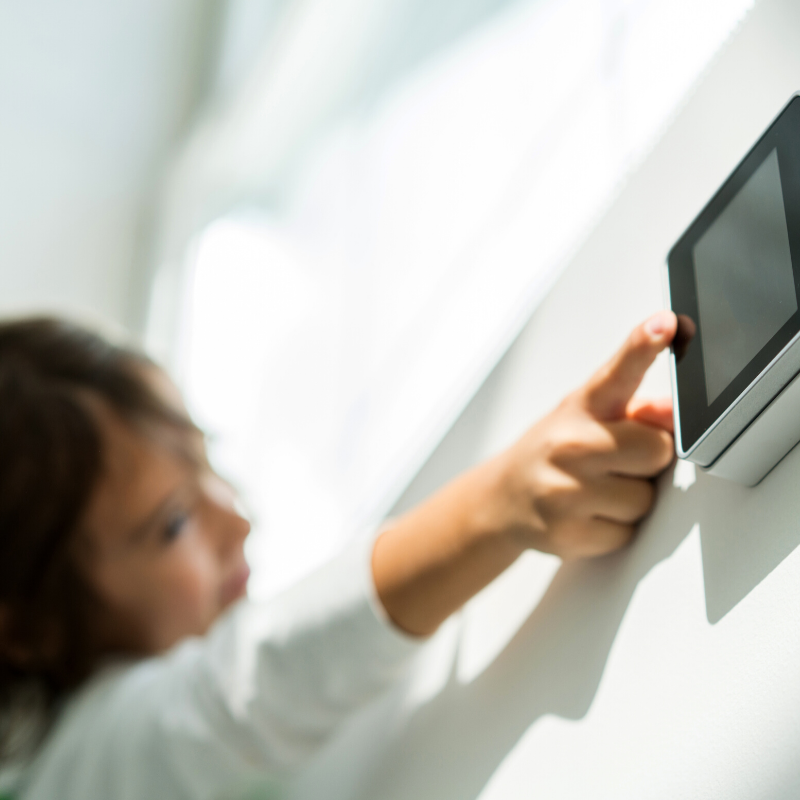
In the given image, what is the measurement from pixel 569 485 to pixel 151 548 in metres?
0.49

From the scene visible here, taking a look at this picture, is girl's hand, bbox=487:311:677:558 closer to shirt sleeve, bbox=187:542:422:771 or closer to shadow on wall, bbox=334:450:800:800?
shadow on wall, bbox=334:450:800:800

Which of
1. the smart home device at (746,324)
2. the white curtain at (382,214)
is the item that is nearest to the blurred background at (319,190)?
the white curtain at (382,214)

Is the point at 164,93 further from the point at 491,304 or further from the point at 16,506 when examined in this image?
the point at 491,304

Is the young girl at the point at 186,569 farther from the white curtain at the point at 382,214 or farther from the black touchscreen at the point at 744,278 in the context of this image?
the white curtain at the point at 382,214

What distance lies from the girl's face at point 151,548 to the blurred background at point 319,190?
0.43 ft

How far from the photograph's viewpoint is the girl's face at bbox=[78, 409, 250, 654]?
0.65 meters

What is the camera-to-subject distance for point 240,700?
0.46 metres

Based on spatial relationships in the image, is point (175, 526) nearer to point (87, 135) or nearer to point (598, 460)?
point (598, 460)

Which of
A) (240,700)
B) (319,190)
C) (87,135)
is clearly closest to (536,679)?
(240,700)

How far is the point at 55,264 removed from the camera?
1.54 metres

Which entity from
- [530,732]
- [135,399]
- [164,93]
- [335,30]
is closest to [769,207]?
[530,732]

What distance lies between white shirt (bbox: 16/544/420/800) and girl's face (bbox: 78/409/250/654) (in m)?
0.08

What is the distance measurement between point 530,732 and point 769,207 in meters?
0.20

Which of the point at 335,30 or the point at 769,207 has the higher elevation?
the point at 335,30
